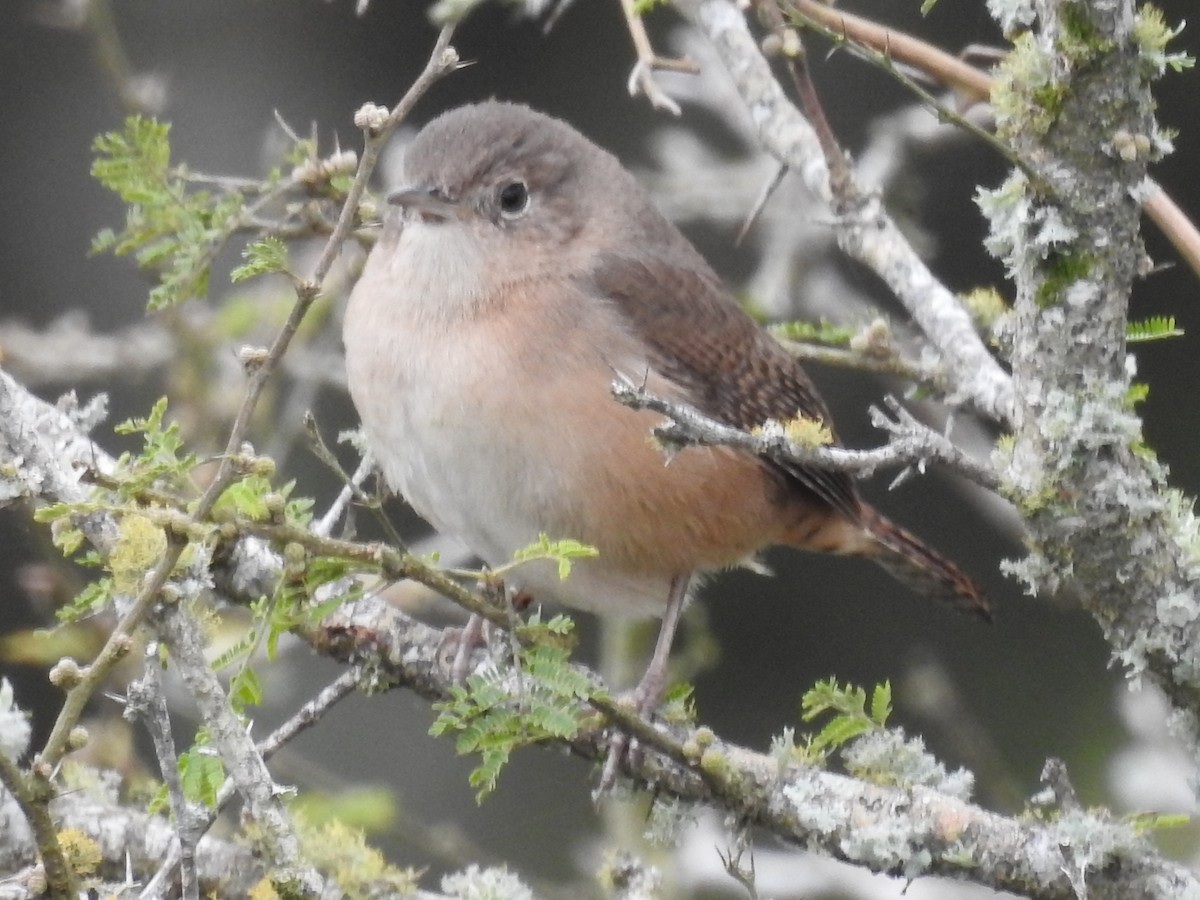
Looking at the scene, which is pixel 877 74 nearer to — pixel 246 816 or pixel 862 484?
pixel 862 484

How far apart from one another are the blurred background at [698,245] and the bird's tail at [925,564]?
218 millimetres

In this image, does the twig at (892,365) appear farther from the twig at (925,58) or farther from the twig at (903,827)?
the twig at (903,827)

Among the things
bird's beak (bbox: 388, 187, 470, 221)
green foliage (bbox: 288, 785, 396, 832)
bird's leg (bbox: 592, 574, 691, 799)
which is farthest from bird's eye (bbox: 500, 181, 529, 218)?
green foliage (bbox: 288, 785, 396, 832)

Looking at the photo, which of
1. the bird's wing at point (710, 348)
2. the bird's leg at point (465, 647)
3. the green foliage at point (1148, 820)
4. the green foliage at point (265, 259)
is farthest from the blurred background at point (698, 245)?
the green foliage at point (265, 259)

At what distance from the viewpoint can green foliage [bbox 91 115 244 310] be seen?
370 centimetres

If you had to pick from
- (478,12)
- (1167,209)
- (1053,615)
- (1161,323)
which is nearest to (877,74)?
(478,12)

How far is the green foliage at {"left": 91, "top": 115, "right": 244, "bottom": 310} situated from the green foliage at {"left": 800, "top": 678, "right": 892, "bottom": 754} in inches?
62.8

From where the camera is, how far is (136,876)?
3545mm

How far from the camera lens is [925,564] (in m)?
4.83

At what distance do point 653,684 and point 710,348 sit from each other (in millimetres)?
940

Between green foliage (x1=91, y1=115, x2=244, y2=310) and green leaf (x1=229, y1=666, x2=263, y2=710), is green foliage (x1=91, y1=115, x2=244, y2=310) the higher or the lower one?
the higher one

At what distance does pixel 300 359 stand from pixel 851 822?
8.68 feet

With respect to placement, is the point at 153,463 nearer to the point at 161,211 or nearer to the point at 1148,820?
the point at 161,211

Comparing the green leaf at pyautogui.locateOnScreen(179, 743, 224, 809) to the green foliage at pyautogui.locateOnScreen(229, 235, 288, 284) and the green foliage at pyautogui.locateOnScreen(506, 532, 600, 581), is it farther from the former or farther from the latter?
the green foliage at pyautogui.locateOnScreen(229, 235, 288, 284)
